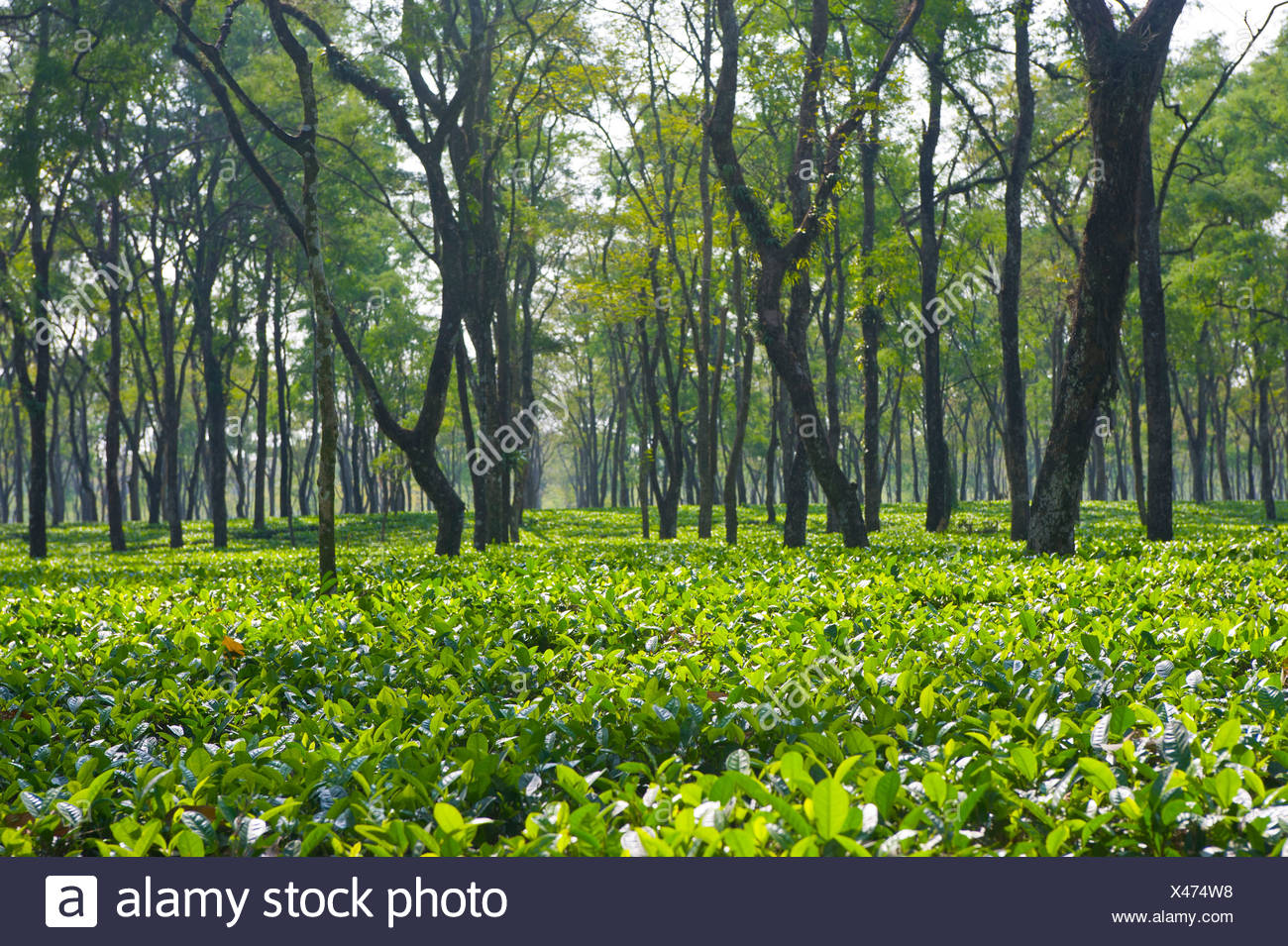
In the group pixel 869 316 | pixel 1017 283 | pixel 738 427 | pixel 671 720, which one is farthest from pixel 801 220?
pixel 671 720

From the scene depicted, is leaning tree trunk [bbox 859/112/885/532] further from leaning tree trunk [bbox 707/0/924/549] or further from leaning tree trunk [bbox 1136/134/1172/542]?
leaning tree trunk [bbox 707/0/924/549]

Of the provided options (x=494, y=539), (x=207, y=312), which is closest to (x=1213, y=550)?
(x=494, y=539)

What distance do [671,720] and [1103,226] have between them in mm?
7510

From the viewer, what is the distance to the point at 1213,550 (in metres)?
9.05

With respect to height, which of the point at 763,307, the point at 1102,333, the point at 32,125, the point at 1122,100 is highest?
the point at 32,125

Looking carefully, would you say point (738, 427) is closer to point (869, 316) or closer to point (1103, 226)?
point (869, 316)

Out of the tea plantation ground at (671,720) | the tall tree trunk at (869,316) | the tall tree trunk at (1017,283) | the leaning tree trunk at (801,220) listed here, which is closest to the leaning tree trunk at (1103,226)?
the tea plantation ground at (671,720)

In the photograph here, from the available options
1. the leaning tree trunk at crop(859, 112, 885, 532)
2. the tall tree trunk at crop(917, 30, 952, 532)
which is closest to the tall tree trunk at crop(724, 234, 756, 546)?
the leaning tree trunk at crop(859, 112, 885, 532)

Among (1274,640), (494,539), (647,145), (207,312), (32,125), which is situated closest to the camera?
(1274,640)

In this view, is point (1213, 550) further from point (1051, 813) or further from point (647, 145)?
point (647, 145)

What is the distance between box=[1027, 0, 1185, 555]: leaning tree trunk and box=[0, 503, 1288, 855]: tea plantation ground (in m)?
2.30

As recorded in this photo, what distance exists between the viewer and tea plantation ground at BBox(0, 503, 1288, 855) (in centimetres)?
256

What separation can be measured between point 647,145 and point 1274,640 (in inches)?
748

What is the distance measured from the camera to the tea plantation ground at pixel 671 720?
2.56 m
